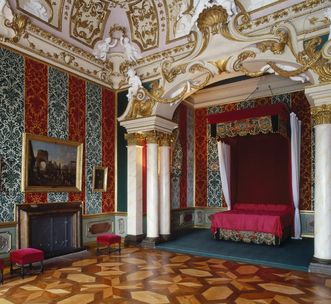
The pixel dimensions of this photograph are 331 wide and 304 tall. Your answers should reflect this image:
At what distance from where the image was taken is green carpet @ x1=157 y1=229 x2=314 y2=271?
5434 mm

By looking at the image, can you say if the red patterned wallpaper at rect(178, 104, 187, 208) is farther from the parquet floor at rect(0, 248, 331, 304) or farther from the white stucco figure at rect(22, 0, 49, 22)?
the white stucco figure at rect(22, 0, 49, 22)

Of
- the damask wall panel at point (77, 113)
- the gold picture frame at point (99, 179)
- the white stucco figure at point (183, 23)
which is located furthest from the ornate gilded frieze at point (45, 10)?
the gold picture frame at point (99, 179)

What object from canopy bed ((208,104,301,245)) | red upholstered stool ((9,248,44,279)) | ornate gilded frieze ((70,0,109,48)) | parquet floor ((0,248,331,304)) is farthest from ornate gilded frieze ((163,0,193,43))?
red upholstered stool ((9,248,44,279))

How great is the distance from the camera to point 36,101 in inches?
234

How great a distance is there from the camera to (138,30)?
7.19 metres

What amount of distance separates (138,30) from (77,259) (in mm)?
5159

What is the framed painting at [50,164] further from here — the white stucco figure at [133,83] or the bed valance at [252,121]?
the bed valance at [252,121]

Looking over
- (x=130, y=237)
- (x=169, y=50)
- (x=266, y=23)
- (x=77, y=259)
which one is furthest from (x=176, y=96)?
(x=77, y=259)

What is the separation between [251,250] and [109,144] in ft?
13.2

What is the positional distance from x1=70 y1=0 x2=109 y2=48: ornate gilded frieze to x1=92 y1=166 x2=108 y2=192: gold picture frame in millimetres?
2849

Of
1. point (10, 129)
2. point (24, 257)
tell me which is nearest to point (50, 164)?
point (10, 129)

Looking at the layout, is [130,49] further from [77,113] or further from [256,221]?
[256,221]

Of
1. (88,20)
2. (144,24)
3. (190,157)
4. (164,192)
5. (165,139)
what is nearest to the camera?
(88,20)

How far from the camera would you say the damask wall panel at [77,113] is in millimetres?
6633
